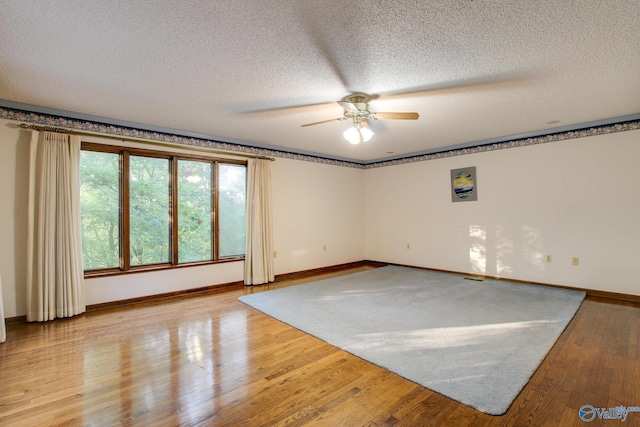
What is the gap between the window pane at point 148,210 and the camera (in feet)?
13.9

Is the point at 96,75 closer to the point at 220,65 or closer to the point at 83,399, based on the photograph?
the point at 220,65

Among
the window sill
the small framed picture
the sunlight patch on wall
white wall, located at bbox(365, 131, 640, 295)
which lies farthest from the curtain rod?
the sunlight patch on wall

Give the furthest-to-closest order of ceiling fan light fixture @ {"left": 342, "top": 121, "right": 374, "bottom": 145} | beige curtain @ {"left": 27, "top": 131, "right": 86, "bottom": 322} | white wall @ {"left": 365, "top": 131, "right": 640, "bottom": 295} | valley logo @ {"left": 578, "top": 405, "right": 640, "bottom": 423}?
white wall @ {"left": 365, "top": 131, "right": 640, "bottom": 295} < beige curtain @ {"left": 27, "top": 131, "right": 86, "bottom": 322} < ceiling fan light fixture @ {"left": 342, "top": 121, "right": 374, "bottom": 145} < valley logo @ {"left": 578, "top": 405, "right": 640, "bottom": 423}

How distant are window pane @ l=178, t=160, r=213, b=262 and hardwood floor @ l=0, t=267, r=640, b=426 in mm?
1575

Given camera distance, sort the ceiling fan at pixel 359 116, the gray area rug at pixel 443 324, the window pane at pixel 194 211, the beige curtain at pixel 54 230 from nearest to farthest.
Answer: the gray area rug at pixel 443 324, the ceiling fan at pixel 359 116, the beige curtain at pixel 54 230, the window pane at pixel 194 211

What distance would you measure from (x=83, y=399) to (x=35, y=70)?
8.60ft

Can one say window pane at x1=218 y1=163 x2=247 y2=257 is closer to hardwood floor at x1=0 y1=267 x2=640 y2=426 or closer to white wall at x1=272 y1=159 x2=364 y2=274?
white wall at x1=272 y1=159 x2=364 y2=274

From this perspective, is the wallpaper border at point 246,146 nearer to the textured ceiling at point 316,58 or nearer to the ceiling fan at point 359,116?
the textured ceiling at point 316,58

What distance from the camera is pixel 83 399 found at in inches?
79.0

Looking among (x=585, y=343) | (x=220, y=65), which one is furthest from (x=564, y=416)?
(x=220, y=65)

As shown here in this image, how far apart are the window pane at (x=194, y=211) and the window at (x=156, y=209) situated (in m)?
0.01

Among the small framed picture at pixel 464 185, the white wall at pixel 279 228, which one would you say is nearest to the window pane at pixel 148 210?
the white wall at pixel 279 228

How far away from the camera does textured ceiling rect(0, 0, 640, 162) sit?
71.8 inches

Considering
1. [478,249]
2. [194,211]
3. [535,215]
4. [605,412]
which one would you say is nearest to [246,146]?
[194,211]
